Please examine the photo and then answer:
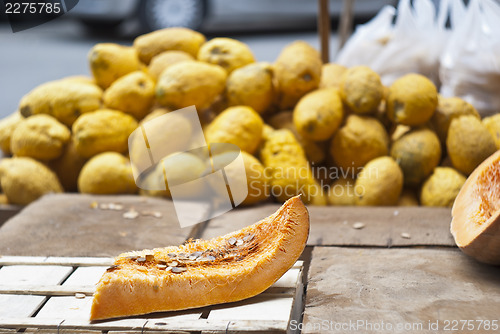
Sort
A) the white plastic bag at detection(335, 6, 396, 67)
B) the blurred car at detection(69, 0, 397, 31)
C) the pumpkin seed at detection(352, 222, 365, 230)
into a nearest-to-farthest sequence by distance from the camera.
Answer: the pumpkin seed at detection(352, 222, 365, 230)
the white plastic bag at detection(335, 6, 396, 67)
the blurred car at detection(69, 0, 397, 31)

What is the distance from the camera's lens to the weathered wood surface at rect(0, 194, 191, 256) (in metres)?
2.05

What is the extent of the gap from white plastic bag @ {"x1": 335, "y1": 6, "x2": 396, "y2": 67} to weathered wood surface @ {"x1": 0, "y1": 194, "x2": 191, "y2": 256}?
61.0 inches

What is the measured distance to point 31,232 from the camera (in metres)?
Answer: 2.19

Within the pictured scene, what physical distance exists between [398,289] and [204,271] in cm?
53

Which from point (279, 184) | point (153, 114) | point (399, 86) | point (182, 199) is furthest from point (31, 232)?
point (399, 86)

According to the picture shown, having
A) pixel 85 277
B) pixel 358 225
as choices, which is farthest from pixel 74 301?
Answer: pixel 358 225

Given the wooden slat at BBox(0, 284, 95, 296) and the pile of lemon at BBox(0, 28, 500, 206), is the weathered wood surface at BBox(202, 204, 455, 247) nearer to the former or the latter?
the pile of lemon at BBox(0, 28, 500, 206)

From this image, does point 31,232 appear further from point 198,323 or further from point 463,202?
point 463,202

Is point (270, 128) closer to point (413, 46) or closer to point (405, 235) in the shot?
point (405, 235)

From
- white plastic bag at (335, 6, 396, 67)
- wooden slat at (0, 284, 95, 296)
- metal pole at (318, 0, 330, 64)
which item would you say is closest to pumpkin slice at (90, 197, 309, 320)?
wooden slat at (0, 284, 95, 296)

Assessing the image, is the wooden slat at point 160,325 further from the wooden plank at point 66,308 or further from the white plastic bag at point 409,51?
the white plastic bag at point 409,51

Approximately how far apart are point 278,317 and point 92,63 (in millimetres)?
1942

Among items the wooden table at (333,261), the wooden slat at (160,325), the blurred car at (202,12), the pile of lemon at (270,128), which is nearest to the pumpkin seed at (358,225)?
the wooden table at (333,261)

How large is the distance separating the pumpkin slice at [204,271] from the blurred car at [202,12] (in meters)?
6.26
